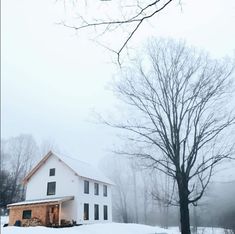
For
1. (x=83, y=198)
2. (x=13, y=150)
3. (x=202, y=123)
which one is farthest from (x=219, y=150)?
(x=13, y=150)

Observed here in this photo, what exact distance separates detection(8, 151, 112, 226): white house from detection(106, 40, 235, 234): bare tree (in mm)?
16256

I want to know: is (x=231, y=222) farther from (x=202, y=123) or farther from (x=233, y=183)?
(x=202, y=123)

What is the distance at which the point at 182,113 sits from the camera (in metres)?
11.8

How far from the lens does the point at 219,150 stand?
11141 mm

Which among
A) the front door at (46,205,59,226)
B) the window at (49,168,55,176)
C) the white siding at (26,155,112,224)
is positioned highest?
the window at (49,168,55,176)

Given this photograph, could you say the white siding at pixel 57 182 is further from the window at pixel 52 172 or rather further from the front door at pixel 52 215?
the front door at pixel 52 215

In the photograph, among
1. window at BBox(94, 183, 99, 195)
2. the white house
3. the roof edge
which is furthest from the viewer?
window at BBox(94, 183, 99, 195)

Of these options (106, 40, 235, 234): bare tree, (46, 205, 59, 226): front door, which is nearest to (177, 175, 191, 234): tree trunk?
A: (106, 40, 235, 234): bare tree

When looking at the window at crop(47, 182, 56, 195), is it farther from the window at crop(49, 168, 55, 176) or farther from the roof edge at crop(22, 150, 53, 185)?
the roof edge at crop(22, 150, 53, 185)

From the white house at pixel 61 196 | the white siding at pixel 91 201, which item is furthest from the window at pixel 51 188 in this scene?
the white siding at pixel 91 201

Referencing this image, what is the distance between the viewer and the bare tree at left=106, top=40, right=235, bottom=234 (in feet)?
36.4

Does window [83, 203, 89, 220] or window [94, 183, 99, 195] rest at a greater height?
window [94, 183, 99, 195]

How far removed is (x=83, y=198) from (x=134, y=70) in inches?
756

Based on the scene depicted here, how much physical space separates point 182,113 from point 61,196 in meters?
19.7
